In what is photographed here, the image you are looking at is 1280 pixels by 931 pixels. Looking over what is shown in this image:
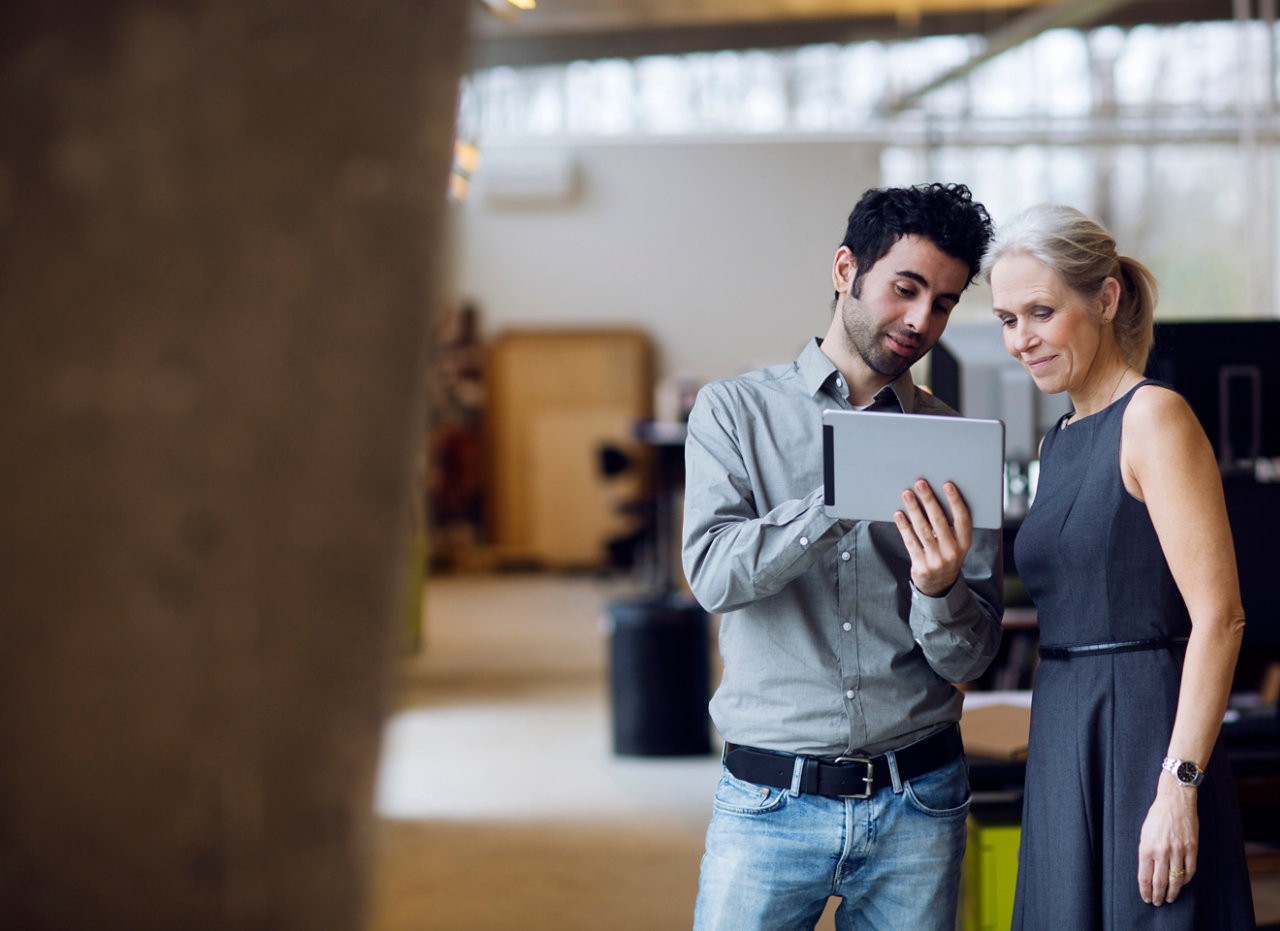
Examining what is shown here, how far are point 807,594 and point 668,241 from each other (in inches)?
421

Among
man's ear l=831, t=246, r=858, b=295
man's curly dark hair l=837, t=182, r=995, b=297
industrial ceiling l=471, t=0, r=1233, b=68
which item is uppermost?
industrial ceiling l=471, t=0, r=1233, b=68

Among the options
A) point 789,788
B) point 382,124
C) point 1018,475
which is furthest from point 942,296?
point 1018,475

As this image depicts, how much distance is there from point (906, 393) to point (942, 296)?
6.3 inches

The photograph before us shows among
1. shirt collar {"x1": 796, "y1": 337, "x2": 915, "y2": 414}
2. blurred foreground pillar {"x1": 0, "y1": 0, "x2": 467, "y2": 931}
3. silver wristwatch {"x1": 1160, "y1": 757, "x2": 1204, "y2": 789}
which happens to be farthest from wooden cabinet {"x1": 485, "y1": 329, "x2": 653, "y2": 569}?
blurred foreground pillar {"x1": 0, "y1": 0, "x2": 467, "y2": 931}

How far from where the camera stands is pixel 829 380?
159 cm

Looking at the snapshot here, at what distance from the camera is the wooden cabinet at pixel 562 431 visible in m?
11.7

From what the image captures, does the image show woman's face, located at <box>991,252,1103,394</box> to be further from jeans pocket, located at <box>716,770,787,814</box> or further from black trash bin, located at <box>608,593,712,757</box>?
black trash bin, located at <box>608,593,712,757</box>

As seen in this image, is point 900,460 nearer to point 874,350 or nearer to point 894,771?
point 874,350

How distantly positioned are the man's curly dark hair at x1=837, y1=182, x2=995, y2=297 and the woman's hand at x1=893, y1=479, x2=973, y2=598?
306 mm

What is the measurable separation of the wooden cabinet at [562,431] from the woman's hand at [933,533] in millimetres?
10186

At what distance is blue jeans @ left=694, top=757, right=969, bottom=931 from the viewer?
1484mm

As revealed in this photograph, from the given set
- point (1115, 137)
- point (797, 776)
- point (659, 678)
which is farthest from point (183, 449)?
point (1115, 137)

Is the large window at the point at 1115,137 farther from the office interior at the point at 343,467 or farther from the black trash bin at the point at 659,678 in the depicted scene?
the black trash bin at the point at 659,678

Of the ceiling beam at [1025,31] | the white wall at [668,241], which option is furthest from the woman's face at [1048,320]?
the white wall at [668,241]
